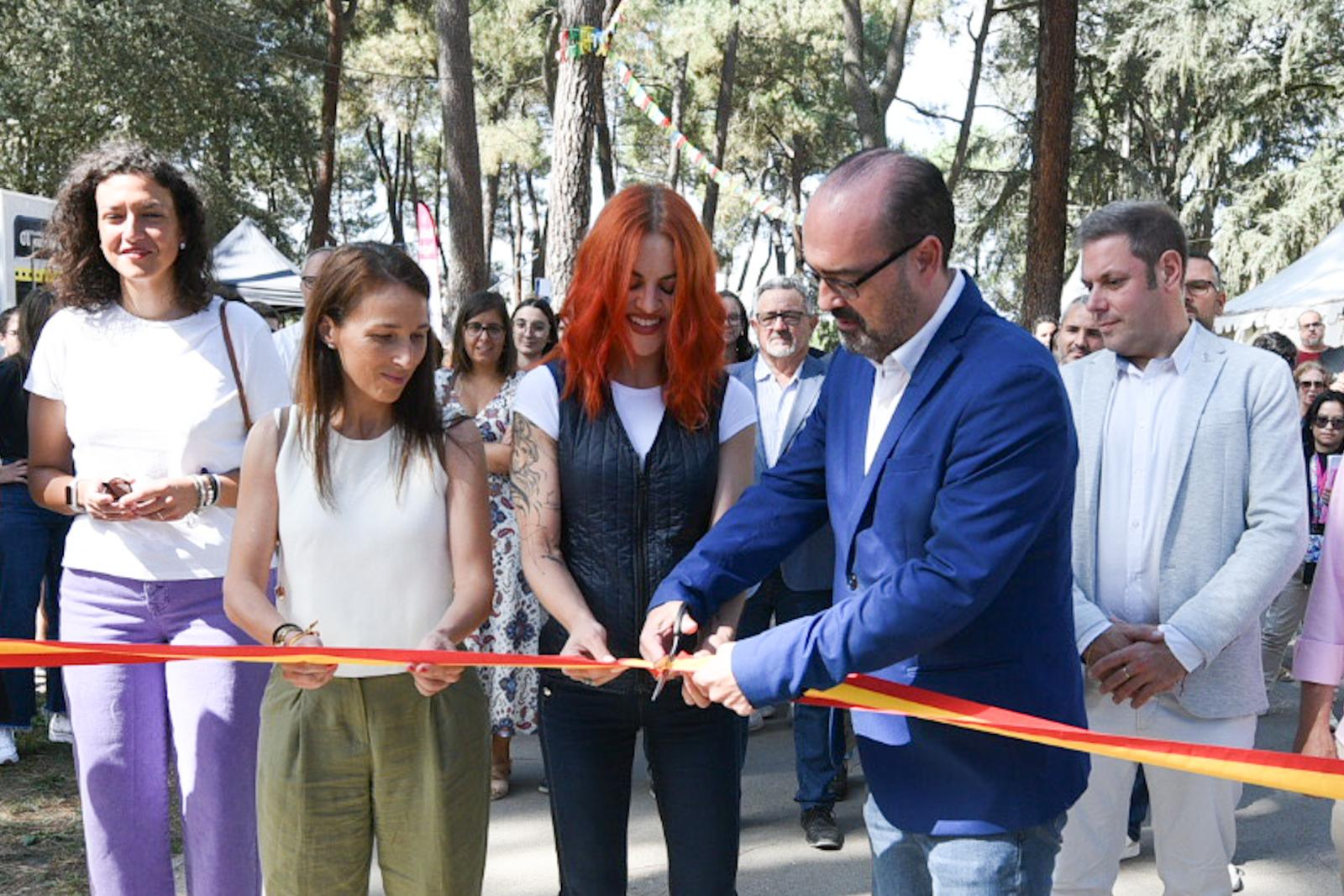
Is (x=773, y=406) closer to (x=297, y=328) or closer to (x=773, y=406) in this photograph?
(x=773, y=406)

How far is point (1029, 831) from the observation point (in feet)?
7.53

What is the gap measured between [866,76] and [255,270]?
435 inches

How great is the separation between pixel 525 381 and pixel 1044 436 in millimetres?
1355

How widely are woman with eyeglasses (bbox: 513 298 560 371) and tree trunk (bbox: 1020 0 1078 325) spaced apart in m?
6.51

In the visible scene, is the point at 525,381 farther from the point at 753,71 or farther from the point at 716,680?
the point at 753,71

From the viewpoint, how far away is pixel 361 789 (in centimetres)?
272

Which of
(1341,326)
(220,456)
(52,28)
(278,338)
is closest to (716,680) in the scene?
(220,456)

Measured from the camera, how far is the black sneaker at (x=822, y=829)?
5.10m

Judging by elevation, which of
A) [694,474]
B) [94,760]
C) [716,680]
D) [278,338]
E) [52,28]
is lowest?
[94,760]

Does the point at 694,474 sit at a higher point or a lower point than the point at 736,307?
lower

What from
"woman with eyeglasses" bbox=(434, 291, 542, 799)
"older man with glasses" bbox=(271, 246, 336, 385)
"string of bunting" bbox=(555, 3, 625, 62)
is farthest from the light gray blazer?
"string of bunting" bbox=(555, 3, 625, 62)

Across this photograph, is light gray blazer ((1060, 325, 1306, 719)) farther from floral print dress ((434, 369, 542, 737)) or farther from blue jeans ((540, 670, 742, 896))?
floral print dress ((434, 369, 542, 737))

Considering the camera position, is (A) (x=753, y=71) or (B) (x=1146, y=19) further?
(A) (x=753, y=71)

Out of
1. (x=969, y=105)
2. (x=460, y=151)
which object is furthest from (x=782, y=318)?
(x=969, y=105)
